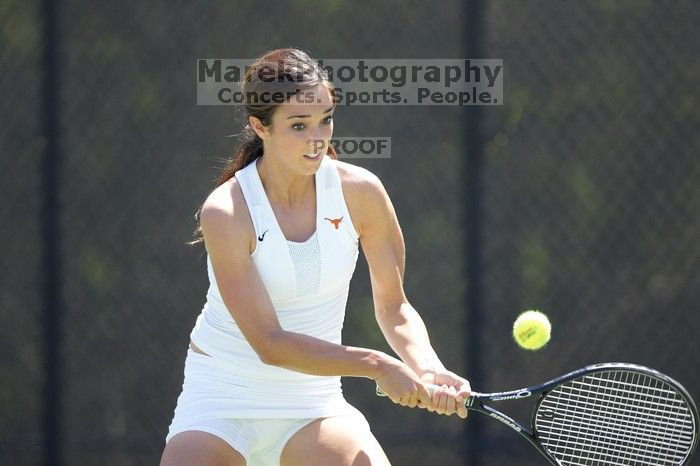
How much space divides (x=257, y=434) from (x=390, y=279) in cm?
41

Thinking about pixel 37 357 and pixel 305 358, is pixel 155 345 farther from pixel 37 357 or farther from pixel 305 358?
pixel 305 358

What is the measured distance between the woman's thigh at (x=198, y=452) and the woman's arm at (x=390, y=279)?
39 centimetres

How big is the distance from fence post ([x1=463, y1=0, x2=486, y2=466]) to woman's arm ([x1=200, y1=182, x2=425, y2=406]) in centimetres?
120

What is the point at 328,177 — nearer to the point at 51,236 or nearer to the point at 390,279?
the point at 390,279

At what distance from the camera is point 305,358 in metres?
2.06

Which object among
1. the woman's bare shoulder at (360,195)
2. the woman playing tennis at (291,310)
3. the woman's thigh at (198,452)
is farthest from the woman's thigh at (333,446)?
the woman's bare shoulder at (360,195)

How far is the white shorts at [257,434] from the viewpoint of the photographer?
83.0 inches

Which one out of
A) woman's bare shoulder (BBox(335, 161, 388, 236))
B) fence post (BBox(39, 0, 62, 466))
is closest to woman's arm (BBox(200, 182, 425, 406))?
woman's bare shoulder (BBox(335, 161, 388, 236))

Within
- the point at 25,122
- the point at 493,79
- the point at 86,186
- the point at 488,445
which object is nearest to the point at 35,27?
the point at 25,122

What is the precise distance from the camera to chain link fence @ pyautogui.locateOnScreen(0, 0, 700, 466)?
322 centimetres

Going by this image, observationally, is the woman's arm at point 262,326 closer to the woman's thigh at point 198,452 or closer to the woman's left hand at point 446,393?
the woman's left hand at point 446,393

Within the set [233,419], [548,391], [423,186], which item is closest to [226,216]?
[233,419]

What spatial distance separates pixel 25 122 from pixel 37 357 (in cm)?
69

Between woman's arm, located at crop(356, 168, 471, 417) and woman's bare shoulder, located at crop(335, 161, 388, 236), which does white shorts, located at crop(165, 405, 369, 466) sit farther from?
woman's bare shoulder, located at crop(335, 161, 388, 236)
